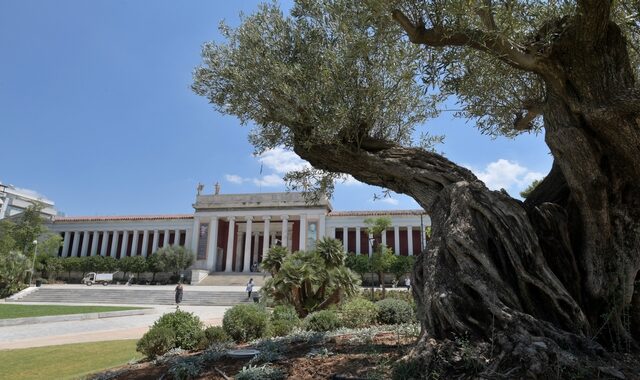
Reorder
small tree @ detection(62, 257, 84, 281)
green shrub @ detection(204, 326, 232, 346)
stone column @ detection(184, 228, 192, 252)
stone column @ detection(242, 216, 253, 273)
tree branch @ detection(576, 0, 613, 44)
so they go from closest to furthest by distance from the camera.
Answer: tree branch @ detection(576, 0, 613, 44) < green shrub @ detection(204, 326, 232, 346) < small tree @ detection(62, 257, 84, 281) < stone column @ detection(242, 216, 253, 273) < stone column @ detection(184, 228, 192, 252)

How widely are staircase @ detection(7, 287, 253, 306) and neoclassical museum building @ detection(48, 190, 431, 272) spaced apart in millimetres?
18344

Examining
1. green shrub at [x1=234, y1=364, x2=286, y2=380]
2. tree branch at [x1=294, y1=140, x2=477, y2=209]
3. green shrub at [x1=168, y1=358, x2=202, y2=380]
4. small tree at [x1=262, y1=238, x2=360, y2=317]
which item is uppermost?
tree branch at [x1=294, y1=140, x2=477, y2=209]

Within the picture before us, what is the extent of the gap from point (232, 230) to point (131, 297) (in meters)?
23.5

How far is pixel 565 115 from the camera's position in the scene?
4.36 m

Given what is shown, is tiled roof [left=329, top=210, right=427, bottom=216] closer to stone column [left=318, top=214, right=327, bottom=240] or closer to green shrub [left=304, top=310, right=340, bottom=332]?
stone column [left=318, top=214, right=327, bottom=240]

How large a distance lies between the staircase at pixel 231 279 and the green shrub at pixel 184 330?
114 feet

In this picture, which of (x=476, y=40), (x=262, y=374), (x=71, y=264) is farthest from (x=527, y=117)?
(x=71, y=264)

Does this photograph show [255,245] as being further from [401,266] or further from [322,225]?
[401,266]

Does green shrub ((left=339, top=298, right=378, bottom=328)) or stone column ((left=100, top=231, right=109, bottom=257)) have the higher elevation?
stone column ((left=100, top=231, right=109, bottom=257))

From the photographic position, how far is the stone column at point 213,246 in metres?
53.6

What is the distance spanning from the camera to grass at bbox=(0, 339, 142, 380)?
811cm

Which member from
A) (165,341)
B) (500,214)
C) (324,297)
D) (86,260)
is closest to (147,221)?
(86,260)

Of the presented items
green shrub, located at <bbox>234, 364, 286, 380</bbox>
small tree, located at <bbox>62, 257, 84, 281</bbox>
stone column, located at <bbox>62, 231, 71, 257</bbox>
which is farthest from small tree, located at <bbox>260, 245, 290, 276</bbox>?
stone column, located at <bbox>62, 231, 71, 257</bbox>

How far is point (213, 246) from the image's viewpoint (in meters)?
54.5
